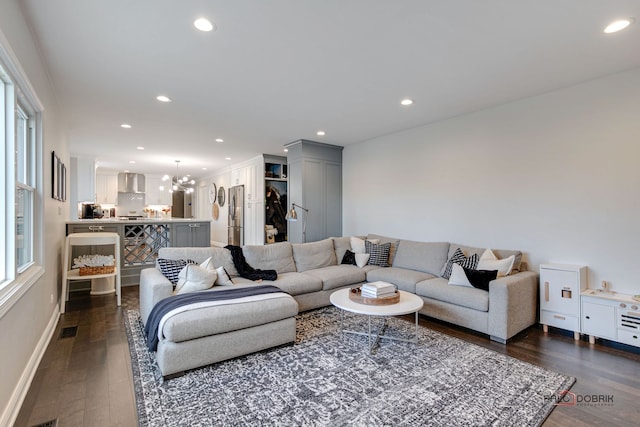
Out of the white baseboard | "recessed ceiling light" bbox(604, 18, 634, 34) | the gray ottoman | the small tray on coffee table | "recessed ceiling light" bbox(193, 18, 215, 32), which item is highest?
"recessed ceiling light" bbox(604, 18, 634, 34)

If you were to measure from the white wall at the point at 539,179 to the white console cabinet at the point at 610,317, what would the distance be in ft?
0.94

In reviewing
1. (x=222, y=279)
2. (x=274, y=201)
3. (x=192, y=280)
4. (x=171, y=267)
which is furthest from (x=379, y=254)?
(x=274, y=201)

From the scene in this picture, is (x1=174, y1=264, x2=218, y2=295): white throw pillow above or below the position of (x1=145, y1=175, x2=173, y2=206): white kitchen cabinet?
below

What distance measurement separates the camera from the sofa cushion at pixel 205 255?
3.43 m

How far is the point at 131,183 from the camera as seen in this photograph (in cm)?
1005

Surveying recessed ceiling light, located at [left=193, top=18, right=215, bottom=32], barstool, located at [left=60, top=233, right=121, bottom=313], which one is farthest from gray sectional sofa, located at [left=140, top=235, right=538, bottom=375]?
recessed ceiling light, located at [left=193, top=18, right=215, bottom=32]

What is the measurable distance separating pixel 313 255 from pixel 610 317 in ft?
10.9

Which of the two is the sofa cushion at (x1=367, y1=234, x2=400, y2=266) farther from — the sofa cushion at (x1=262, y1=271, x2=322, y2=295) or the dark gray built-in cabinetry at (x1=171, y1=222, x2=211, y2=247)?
the dark gray built-in cabinetry at (x1=171, y1=222, x2=211, y2=247)

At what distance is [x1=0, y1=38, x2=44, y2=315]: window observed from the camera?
6.32 ft

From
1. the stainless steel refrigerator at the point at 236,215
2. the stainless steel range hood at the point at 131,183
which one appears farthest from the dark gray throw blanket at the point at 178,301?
the stainless steel range hood at the point at 131,183

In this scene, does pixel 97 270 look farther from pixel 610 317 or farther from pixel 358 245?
pixel 610 317

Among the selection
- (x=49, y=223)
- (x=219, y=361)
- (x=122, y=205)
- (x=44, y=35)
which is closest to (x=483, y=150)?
(x=219, y=361)

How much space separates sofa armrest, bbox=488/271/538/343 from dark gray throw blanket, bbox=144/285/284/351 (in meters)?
2.22

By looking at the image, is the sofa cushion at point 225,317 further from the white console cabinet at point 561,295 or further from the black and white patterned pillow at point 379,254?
the white console cabinet at point 561,295
